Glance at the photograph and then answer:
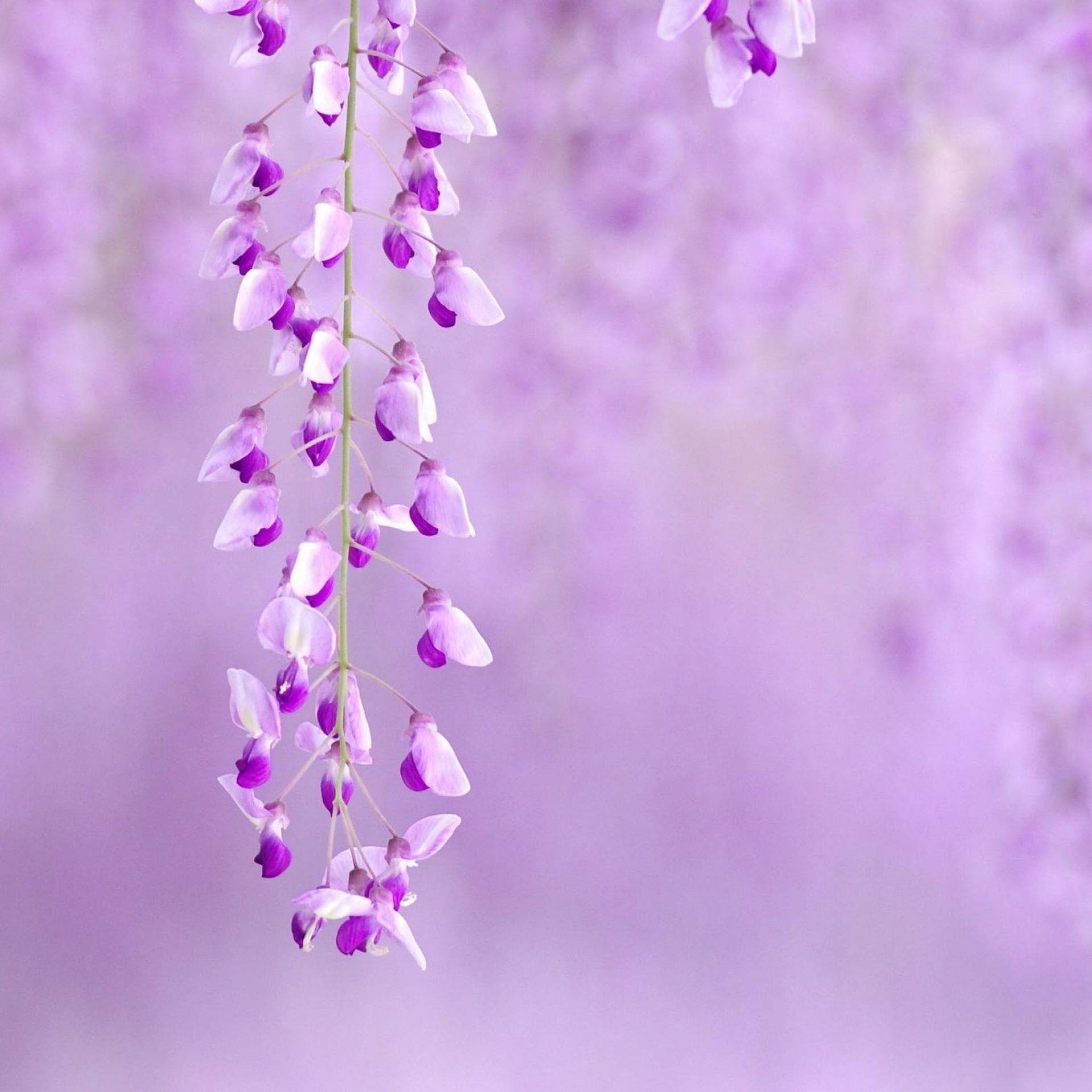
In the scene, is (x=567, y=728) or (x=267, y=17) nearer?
(x=267, y=17)

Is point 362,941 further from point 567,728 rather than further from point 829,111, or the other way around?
point 829,111

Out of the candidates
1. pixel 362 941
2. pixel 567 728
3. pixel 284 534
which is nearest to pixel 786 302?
pixel 567 728

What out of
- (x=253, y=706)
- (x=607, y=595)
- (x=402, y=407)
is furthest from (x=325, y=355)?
(x=607, y=595)

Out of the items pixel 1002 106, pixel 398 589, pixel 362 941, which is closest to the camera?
pixel 362 941

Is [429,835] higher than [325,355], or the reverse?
[325,355]

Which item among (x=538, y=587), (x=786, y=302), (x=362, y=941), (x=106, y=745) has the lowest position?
(x=362, y=941)

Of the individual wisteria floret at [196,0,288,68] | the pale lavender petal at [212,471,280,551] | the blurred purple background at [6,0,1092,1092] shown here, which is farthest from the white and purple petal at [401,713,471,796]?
the blurred purple background at [6,0,1092,1092]

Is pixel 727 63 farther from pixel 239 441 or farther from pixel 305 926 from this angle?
pixel 305 926
